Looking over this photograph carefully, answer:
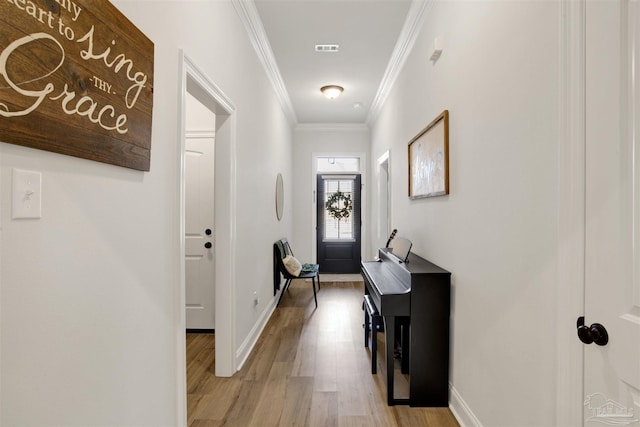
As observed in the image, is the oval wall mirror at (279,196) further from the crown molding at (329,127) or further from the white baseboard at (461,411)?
the white baseboard at (461,411)

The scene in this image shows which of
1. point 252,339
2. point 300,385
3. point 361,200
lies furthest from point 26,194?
point 361,200

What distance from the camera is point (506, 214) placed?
137 centimetres

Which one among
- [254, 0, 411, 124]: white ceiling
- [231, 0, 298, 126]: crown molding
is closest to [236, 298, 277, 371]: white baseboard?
[231, 0, 298, 126]: crown molding

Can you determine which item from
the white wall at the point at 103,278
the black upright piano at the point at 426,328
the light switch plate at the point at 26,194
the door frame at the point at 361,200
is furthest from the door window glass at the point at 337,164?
the light switch plate at the point at 26,194

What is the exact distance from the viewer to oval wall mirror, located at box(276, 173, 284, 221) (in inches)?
167

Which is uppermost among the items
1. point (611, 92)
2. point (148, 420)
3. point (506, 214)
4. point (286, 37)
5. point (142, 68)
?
point (286, 37)

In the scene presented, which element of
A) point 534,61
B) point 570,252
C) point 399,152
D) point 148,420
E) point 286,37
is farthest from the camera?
point 399,152

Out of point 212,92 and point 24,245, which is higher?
point 212,92

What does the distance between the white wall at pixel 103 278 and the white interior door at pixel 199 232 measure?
137cm

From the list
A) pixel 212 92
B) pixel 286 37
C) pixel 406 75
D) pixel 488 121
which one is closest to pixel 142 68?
pixel 212 92

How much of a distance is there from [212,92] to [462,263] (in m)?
1.89

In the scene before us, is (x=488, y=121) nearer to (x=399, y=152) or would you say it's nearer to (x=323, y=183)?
(x=399, y=152)

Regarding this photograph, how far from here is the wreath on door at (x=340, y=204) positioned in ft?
19.4

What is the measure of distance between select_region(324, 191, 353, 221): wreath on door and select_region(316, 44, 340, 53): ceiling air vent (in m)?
3.00
